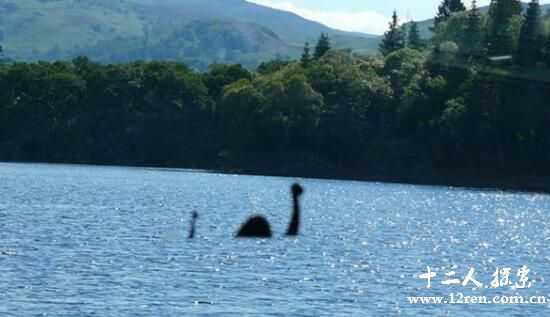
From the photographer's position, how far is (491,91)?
198m

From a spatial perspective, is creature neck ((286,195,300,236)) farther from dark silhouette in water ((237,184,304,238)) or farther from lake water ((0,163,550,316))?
lake water ((0,163,550,316))

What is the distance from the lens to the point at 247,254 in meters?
77.3

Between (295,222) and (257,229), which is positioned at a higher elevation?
(295,222)

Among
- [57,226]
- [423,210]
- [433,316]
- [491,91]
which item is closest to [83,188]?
[423,210]

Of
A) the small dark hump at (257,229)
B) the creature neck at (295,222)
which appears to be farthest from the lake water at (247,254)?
the creature neck at (295,222)

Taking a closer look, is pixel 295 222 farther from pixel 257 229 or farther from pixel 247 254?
pixel 247 254

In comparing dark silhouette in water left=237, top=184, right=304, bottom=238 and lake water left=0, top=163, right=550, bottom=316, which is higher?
dark silhouette in water left=237, top=184, right=304, bottom=238

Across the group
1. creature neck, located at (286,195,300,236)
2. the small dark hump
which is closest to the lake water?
the small dark hump

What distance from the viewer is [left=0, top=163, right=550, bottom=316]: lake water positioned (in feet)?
186

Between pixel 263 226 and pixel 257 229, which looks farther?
pixel 263 226

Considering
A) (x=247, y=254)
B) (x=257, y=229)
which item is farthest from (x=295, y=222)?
(x=247, y=254)

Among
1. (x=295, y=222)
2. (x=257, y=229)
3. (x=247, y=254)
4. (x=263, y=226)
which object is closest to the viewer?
(x=295, y=222)

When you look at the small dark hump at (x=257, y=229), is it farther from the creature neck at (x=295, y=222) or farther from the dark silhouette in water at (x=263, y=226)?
the creature neck at (x=295, y=222)

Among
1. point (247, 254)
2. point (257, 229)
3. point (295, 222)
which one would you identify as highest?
point (295, 222)
